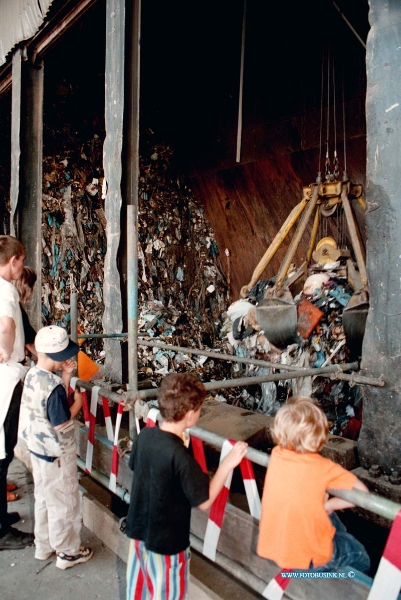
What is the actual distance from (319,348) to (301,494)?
13.2 feet

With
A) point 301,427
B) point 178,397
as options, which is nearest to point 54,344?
point 178,397

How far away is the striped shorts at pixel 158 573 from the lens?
2.00 metres

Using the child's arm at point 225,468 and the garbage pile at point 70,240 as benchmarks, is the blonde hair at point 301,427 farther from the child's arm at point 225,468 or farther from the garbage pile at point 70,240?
the garbage pile at point 70,240

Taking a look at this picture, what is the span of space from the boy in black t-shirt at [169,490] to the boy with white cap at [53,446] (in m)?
0.90

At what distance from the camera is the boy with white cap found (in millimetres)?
2791

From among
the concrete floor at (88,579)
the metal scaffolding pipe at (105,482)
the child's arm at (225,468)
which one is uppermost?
the child's arm at (225,468)

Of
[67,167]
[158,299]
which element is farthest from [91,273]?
[67,167]

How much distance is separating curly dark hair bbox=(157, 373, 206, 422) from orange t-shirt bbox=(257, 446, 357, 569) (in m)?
0.42

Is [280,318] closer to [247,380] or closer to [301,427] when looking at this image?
[247,380]

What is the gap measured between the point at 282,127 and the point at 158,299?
160 inches

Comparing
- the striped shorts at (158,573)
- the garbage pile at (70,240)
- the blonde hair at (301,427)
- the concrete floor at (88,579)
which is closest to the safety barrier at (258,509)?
the blonde hair at (301,427)

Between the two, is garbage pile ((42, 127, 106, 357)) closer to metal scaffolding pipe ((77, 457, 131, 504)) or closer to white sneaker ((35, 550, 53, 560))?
metal scaffolding pipe ((77, 457, 131, 504))

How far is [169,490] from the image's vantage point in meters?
1.92

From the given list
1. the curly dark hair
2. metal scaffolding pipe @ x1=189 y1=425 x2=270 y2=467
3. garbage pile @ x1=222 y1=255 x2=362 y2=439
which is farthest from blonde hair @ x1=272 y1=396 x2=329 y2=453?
garbage pile @ x1=222 y1=255 x2=362 y2=439
